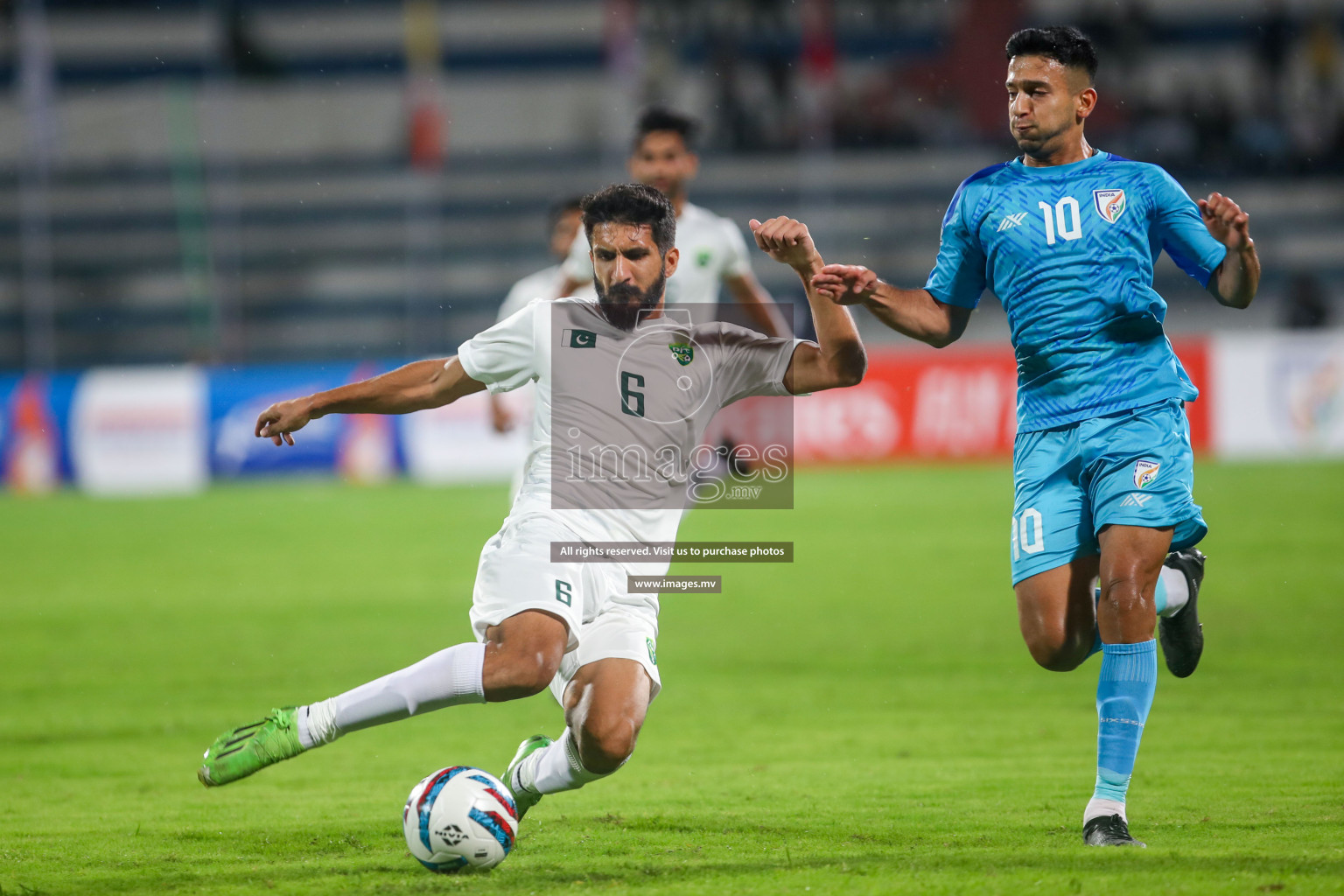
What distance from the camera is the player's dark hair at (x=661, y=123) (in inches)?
264

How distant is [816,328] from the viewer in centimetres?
450

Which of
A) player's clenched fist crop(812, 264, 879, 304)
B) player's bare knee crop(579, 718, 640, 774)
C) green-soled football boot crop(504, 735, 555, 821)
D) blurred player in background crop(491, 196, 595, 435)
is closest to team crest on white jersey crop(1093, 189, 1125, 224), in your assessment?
player's clenched fist crop(812, 264, 879, 304)

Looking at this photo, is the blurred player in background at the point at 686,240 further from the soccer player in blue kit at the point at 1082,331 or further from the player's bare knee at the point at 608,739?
the player's bare knee at the point at 608,739

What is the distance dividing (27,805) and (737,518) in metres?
9.78

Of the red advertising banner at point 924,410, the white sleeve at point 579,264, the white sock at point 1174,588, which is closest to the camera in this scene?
the white sock at point 1174,588

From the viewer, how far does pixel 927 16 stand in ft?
83.0

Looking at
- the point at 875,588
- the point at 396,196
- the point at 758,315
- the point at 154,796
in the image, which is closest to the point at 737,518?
the point at 875,588

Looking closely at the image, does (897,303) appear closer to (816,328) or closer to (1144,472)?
(816,328)

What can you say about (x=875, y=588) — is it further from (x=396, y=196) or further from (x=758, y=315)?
(x=396, y=196)

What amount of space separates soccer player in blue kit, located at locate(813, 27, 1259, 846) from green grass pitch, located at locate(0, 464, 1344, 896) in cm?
70

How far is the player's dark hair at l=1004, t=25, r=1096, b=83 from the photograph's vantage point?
14.7 ft

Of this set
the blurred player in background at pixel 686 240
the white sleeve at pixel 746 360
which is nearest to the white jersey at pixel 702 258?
the blurred player in background at pixel 686 240

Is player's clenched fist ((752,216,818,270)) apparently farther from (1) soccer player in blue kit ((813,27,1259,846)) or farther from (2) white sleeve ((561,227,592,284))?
(2) white sleeve ((561,227,592,284))

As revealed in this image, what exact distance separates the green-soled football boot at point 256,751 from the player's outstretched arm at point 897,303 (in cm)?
202
